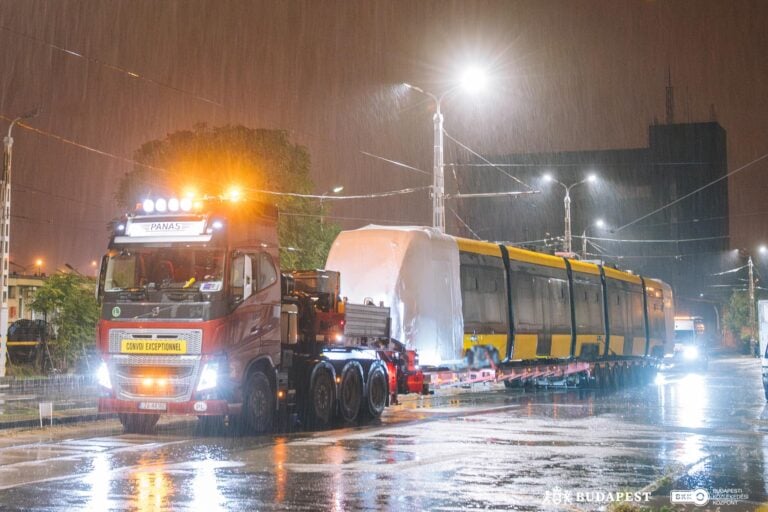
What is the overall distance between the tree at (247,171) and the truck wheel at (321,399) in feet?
112

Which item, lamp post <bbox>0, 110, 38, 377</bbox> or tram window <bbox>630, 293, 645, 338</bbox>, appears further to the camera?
tram window <bbox>630, 293, 645, 338</bbox>

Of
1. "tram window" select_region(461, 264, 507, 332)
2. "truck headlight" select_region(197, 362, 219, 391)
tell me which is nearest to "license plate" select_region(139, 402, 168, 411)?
"truck headlight" select_region(197, 362, 219, 391)

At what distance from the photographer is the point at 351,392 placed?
65.4 ft

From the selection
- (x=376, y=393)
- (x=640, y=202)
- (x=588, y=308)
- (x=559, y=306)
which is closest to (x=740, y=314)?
(x=640, y=202)

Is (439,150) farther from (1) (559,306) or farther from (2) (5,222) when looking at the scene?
(2) (5,222)

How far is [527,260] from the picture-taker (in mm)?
28734

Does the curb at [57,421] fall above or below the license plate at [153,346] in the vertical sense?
below

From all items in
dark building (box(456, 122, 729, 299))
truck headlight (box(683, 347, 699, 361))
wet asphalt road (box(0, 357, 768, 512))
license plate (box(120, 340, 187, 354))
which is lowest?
wet asphalt road (box(0, 357, 768, 512))

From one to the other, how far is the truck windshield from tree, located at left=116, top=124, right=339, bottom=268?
118 feet

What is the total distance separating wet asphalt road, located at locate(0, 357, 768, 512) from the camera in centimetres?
999

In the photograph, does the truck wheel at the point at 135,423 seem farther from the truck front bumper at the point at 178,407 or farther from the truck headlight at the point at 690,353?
the truck headlight at the point at 690,353

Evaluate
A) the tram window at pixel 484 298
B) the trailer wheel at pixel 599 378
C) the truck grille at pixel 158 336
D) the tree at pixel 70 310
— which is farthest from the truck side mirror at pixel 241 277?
the tree at pixel 70 310

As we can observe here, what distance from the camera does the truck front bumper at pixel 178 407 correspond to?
1606cm

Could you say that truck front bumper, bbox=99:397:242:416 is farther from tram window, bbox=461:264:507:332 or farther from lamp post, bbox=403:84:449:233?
lamp post, bbox=403:84:449:233
